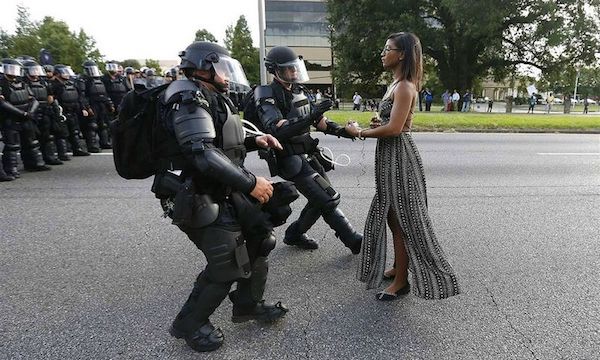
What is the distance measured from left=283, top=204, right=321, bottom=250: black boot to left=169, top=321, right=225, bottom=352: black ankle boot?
1.61 meters

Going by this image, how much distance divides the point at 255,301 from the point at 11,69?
657 cm

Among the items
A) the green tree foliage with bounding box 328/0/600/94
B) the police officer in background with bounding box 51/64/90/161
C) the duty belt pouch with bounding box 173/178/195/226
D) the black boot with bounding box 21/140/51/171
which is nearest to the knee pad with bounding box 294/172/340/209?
the duty belt pouch with bounding box 173/178/195/226

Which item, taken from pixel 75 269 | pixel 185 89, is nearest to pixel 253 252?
pixel 185 89

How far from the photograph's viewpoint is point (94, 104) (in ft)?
32.1

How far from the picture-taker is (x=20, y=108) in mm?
6949

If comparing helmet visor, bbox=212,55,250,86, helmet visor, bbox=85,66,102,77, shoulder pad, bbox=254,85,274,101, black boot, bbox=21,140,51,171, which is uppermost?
helmet visor, bbox=85,66,102,77

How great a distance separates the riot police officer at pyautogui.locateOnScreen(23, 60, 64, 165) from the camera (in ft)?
25.1

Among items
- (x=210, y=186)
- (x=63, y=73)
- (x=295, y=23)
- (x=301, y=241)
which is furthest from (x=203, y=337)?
(x=295, y=23)

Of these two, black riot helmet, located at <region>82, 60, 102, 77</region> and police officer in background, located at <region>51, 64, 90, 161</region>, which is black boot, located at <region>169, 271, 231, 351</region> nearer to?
police officer in background, located at <region>51, 64, 90, 161</region>

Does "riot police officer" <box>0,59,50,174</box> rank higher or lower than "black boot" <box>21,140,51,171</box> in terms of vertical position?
higher

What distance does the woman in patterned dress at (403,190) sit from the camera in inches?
103

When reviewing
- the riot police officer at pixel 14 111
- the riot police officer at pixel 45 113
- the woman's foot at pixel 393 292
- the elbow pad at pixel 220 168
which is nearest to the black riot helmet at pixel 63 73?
the riot police officer at pixel 45 113

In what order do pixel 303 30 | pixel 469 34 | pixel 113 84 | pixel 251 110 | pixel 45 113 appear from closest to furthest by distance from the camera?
pixel 251 110 → pixel 45 113 → pixel 113 84 → pixel 469 34 → pixel 303 30

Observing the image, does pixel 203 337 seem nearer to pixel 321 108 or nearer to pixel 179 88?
pixel 179 88
